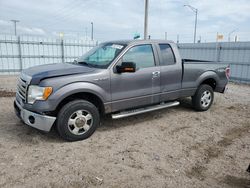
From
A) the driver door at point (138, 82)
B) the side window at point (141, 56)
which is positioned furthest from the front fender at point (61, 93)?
the side window at point (141, 56)

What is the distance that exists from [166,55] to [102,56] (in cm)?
155

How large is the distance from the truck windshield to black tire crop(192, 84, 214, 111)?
8.61ft

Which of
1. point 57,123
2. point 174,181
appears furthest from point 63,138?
point 174,181

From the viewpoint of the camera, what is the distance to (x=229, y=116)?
571cm

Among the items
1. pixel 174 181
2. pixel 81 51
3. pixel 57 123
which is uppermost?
pixel 81 51

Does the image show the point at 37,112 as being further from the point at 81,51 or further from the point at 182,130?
the point at 81,51

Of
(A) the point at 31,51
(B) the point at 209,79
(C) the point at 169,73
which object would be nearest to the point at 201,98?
(B) the point at 209,79

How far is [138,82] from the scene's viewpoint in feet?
14.9

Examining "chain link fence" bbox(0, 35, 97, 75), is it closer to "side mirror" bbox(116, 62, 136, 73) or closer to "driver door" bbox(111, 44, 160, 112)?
"driver door" bbox(111, 44, 160, 112)

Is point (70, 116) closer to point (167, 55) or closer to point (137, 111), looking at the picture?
point (137, 111)

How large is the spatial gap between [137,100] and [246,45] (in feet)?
31.4

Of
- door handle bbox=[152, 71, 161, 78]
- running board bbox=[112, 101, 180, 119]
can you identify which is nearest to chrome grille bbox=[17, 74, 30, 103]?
running board bbox=[112, 101, 180, 119]

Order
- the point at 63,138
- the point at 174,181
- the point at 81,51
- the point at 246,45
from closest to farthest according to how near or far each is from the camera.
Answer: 1. the point at 174,181
2. the point at 63,138
3. the point at 246,45
4. the point at 81,51

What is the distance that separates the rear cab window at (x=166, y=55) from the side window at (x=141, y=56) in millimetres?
290
